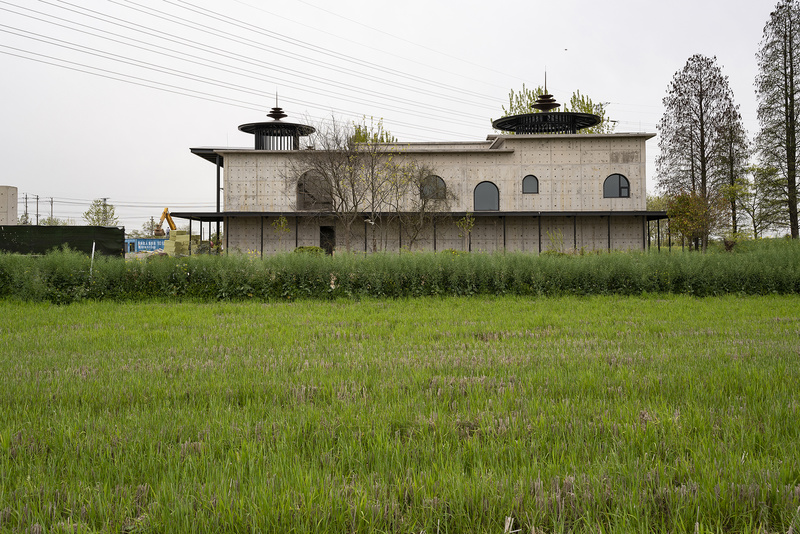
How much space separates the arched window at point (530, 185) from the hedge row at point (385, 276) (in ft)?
69.2

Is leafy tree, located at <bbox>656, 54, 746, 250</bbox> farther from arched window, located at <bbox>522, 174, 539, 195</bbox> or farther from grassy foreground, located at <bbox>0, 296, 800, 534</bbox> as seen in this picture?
grassy foreground, located at <bbox>0, 296, 800, 534</bbox>

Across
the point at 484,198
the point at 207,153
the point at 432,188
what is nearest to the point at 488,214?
the point at 484,198

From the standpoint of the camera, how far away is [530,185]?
35875 millimetres

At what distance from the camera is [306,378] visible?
177 inches

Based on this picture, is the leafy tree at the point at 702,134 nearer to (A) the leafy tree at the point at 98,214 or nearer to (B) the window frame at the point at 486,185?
(B) the window frame at the point at 486,185

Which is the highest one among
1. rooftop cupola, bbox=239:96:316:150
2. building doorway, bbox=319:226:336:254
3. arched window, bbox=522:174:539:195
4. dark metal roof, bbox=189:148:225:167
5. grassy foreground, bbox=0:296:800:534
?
rooftop cupola, bbox=239:96:316:150

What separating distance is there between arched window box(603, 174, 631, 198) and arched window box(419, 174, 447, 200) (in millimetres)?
11152

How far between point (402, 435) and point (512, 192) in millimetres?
34050

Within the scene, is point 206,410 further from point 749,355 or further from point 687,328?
point 687,328

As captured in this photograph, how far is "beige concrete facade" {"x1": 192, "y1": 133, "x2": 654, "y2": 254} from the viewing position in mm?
35469

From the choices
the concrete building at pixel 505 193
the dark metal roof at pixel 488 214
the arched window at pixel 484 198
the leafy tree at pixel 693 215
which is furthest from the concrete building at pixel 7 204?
the leafy tree at pixel 693 215

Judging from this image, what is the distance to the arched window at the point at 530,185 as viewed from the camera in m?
35.8

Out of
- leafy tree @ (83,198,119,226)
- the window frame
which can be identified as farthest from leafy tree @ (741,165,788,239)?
leafy tree @ (83,198,119,226)

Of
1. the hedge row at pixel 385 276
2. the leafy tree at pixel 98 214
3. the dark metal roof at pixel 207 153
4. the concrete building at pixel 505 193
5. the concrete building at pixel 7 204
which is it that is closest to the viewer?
the hedge row at pixel 385 276
